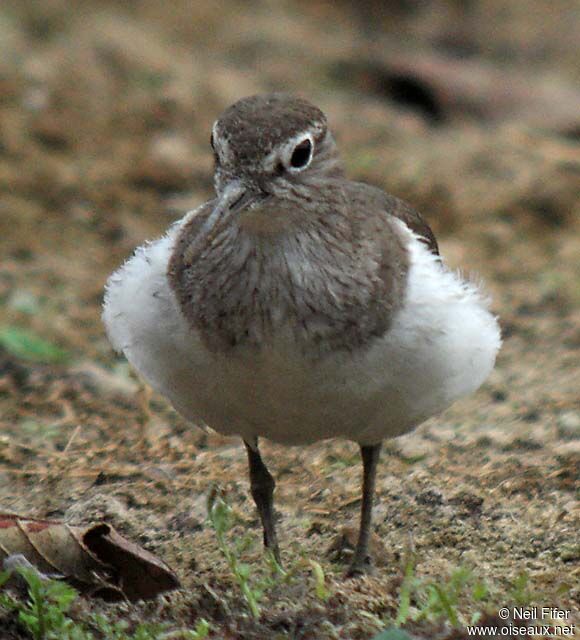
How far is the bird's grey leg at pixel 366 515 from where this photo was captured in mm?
4734

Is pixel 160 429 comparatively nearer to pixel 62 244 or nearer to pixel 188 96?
pixel 62 244

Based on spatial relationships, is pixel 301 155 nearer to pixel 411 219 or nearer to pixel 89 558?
pixel 411 219

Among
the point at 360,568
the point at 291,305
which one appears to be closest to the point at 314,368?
the point at 291,305

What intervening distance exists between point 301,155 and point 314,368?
76 centimetres

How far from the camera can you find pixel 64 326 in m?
7.09

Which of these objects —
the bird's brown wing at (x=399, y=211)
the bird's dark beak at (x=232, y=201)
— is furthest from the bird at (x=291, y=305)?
the bird's brown wing at (x=399, y=211)

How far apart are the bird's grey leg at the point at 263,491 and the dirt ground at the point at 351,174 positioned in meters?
0.13

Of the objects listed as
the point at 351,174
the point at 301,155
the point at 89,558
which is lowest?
the point at 89,558

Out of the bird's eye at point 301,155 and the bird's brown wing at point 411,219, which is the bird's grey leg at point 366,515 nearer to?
the bird's brown wing at point 411,219

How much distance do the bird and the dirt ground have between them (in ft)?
2.08

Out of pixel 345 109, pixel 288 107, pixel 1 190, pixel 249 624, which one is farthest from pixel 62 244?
pixel 249 624

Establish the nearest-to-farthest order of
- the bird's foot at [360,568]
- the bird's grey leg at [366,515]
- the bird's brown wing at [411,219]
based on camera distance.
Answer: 1. the bird's foot at [360,568]
2. the bird's grey leg at [366,515]
3. the bird's brown wing at [411,219]

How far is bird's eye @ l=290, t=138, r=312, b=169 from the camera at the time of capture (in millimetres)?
4238

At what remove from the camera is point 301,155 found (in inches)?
169
